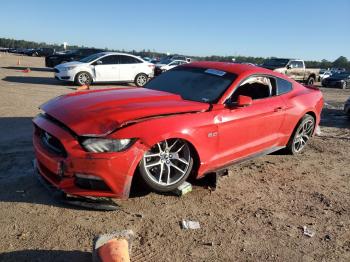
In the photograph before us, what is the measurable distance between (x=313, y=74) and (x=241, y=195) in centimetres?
2431

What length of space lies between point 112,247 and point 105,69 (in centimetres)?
1418

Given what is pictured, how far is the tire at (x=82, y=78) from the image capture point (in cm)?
1612

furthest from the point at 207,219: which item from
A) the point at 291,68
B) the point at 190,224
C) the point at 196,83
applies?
the point at 291,68

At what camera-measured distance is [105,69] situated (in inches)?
656

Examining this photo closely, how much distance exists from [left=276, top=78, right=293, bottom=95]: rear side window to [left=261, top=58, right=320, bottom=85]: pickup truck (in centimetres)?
1800

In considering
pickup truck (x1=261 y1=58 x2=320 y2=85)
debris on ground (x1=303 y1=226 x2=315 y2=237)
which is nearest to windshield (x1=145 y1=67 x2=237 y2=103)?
debris on ground (x1=303 y1=226 x2=315 y2=237)

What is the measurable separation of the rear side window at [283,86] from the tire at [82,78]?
37.3ft

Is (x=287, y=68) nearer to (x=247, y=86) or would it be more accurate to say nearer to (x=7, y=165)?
(x=247, y=86)

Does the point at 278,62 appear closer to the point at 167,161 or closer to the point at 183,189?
the point at 183,189

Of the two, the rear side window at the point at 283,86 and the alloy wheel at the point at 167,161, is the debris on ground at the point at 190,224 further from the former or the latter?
the rear side window at the point at 283,86

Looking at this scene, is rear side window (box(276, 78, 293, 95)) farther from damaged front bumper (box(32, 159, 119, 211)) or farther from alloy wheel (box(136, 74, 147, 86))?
alloy wheel (box(136, 74, 147, 86))

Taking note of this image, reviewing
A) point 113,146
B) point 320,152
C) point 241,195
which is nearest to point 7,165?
point 113,146

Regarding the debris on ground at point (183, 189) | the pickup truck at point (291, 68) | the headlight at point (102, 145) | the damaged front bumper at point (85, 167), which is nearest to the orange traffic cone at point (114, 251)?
the damaged front bumper at point (85, 167)

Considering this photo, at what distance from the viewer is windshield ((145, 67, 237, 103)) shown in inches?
202
